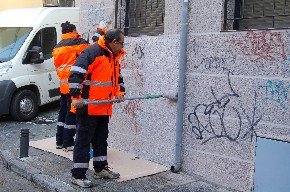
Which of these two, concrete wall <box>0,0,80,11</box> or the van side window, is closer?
the van side window

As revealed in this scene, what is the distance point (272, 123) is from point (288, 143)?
83 centimetres

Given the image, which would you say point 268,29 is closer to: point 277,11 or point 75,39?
point 277,11

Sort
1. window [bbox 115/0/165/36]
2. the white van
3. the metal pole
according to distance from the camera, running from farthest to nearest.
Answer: the white van, window [bbox 115/0/165/36], the metal pole

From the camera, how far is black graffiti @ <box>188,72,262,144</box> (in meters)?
5.15

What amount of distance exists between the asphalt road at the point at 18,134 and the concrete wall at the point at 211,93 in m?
1.73

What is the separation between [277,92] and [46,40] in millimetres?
6769

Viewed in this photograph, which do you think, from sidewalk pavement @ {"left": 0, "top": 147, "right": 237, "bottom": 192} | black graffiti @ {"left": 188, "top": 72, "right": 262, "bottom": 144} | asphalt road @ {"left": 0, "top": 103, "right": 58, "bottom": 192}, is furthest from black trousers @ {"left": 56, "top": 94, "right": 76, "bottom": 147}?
black graffiti @ {"left": 188, "top": 72, "right": 262, "bottom": 144}

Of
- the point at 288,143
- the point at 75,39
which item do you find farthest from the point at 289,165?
the point at 75,39

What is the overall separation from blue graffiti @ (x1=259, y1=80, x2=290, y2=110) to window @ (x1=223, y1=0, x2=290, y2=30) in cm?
66

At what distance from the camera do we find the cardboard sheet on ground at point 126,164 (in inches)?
237

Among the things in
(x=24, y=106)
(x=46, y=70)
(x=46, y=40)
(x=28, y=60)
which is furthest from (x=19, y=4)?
(x=24, y=106)

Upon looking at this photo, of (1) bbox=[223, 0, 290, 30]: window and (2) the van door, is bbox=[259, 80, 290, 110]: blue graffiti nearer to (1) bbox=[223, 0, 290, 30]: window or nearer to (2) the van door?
(1) bbox=[223, 0, 290, 30]: window

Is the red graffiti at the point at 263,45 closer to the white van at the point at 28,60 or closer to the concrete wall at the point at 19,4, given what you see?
the white van at the point at 28,60

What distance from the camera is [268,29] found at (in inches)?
194
